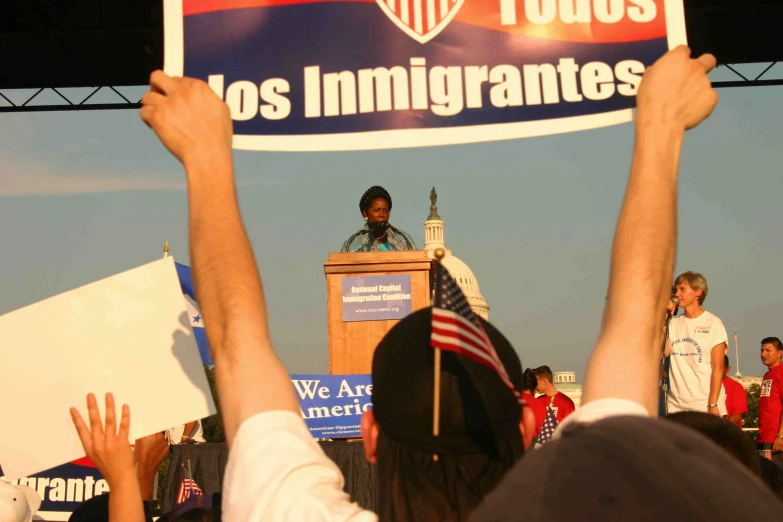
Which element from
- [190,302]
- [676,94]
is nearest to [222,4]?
[676,94]

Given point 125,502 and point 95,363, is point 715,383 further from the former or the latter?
point 125,502

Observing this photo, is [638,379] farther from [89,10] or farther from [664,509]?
[89,10]

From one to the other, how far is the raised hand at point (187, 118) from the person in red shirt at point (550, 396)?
22.4 ft

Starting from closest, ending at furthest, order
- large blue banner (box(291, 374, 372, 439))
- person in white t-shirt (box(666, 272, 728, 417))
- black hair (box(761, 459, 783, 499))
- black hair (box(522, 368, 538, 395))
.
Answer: black hair (box(761, 459, 783, 499)), person in white t-shirt (box(666, 272, 728, 417)), large blue banner (box(291, 374, 372, 439)), black hair (box(522, 368, 538, 395))

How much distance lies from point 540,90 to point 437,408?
139 cm

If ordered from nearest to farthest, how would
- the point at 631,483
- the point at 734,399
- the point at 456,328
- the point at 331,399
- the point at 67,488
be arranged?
1. the point at 631,483
2. the point at 456,328
3. the point at 734,399
4. the point at 67,488
5. the point at 331,399

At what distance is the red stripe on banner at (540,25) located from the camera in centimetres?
234

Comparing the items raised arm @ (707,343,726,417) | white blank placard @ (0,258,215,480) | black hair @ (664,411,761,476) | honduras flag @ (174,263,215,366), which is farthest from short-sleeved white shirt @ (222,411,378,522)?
raised arm @ (707,343,726,417)

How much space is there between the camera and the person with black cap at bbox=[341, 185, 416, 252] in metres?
9.08

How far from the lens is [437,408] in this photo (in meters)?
1.12

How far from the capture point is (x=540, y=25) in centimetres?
236

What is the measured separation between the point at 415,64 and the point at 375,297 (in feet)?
22.7

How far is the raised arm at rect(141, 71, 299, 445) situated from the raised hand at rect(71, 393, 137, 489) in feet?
2.36

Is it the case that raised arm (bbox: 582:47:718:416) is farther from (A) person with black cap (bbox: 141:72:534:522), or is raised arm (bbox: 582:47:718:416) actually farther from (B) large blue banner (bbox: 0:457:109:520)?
(B) large blue banner (bbox: 0:457:109:520)
